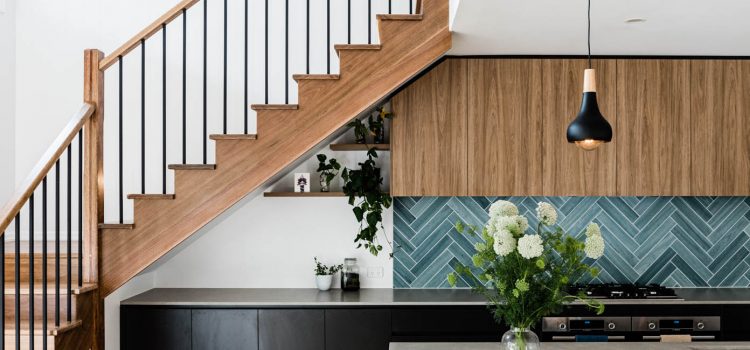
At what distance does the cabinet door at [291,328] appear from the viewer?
3939 mm

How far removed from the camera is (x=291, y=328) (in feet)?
13.0

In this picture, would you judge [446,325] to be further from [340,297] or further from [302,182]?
[302,182]

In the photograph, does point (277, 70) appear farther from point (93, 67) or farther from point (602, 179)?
point (602, 179)

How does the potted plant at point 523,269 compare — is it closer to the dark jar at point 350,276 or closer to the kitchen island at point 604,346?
the kitchen island at point 604,346

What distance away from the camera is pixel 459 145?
4145mm

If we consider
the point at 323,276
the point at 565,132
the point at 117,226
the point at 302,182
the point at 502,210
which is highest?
the point at 565,132

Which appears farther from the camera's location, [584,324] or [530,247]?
[584,324]

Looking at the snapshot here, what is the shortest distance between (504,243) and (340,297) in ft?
6.99

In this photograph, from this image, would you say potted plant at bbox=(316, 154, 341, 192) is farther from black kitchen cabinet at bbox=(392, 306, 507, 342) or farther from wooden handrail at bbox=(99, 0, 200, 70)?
wooden handrail at bbox=(99, 0, 200, 70)

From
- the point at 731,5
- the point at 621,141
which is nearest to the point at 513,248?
the point at 731,5

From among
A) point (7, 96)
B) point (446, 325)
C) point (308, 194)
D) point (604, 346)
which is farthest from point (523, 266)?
point (7, 96)

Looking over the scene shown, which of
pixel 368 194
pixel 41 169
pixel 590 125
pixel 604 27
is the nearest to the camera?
pixel 590 125

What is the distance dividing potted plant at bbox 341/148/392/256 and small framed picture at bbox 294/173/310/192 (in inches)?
10.3

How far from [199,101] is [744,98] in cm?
374
